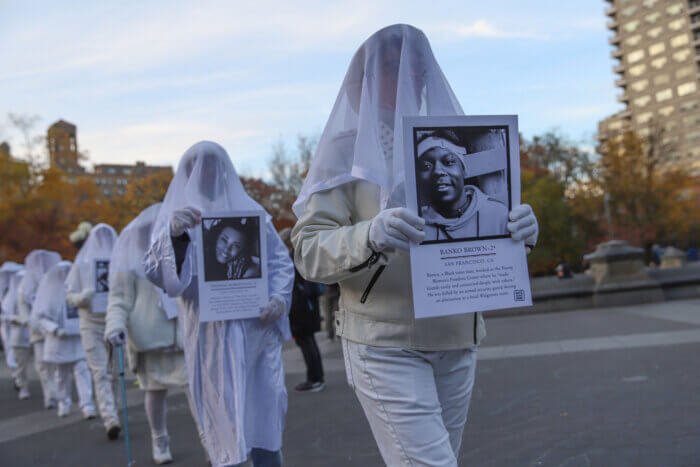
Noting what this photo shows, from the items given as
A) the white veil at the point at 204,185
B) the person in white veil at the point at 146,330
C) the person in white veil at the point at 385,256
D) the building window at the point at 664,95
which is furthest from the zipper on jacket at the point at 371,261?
the building window at the point at 664,95

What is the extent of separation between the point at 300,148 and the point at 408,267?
36.6 metres

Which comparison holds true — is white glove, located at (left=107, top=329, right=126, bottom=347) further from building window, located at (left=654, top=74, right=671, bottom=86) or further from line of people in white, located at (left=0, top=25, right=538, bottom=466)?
building window, located at (left=654, top=74, right=671, bottom=86)

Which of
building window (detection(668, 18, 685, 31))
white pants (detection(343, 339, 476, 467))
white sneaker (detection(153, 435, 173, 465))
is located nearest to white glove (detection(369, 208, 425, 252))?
white pants (detection(343, 339, 476, 467))

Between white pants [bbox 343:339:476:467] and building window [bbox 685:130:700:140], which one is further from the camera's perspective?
building window [bbox 685:130:700:140]

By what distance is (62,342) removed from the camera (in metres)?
9.00

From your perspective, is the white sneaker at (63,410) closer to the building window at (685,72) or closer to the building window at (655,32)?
the building window at (685,72)

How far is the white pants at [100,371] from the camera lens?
7.40 meters

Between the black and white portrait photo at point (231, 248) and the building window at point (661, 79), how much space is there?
11207 cm

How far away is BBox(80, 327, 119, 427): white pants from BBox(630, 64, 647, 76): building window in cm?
11469

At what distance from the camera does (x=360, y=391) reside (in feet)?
8.15

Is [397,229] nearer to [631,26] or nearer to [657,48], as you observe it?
[657,48]

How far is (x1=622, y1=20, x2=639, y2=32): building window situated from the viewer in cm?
10732

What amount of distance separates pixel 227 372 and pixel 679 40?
113m

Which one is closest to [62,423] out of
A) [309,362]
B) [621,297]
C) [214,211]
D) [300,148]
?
[309,362]
